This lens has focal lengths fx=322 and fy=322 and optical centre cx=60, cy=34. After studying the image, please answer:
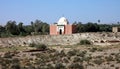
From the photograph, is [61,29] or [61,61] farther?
[61,29]

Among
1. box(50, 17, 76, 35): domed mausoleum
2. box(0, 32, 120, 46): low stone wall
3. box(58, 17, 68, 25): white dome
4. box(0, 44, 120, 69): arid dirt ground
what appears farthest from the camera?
box(58, 17, 68, 25): white dome

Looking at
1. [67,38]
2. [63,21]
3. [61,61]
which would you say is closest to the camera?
[61,61]

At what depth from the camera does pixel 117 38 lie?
82.1 meters

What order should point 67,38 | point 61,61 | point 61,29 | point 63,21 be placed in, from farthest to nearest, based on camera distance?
1. point 63,21
2. point 61,29
3. point 67,38
4. point 61,61

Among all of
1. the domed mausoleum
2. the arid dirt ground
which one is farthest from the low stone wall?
the arid dirt ground

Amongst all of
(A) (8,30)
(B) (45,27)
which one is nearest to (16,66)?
(A) (8,30)

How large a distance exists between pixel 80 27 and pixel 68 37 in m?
35.6

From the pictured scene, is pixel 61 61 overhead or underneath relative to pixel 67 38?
underneath

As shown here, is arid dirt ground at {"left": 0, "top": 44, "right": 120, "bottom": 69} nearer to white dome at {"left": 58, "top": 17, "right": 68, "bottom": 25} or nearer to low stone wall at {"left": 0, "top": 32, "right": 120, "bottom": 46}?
low stone wall at {"left": 0, "top": 32, "right": 120, "bottom": 46}

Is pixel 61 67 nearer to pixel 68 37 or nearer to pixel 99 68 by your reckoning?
pixel 99 68

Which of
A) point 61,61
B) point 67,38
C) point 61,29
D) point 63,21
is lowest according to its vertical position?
point 61,61

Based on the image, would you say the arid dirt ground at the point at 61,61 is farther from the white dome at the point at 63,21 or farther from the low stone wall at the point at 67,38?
the white dome at the point at 63,21

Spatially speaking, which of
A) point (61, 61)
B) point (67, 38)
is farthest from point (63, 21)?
point (61, 61)

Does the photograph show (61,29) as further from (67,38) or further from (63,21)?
(67,38)
